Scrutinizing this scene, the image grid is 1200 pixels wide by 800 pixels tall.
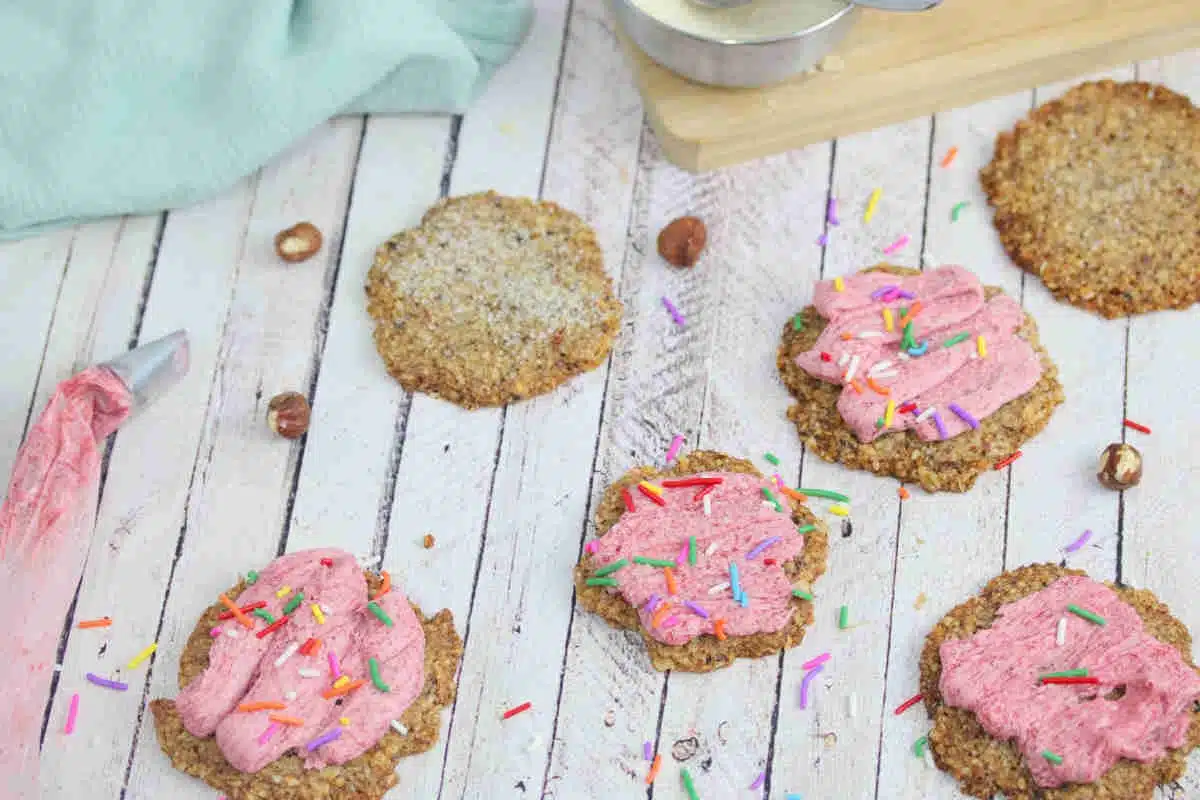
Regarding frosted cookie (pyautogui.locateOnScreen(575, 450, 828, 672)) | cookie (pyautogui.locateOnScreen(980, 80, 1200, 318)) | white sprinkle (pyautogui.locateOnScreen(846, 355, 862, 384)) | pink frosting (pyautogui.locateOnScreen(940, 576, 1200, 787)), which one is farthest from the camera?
cookie (pyautogui.locateOnScreen(980, 80, 1200, 318))

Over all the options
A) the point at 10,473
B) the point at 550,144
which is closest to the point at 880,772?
the point at 550,144

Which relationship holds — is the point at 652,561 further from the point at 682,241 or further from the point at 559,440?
the point at 682,241

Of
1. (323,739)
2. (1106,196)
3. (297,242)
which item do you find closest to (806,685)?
(323,739)

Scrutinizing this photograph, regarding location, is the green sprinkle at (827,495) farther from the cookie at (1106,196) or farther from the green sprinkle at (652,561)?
the cookie at (1106,196)

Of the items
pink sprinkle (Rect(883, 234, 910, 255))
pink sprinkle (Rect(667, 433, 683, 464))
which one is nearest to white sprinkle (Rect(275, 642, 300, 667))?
pink sprinkle (Rect(667, 433, 683, 464))

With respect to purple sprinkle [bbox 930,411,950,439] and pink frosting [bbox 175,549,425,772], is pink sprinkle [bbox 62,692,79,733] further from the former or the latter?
purple sprinkle [bbox 930,411,950,439]

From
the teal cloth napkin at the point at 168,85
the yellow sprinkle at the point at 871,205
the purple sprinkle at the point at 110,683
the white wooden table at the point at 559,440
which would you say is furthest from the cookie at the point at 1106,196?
the purple sprinkle at the point at 110,683

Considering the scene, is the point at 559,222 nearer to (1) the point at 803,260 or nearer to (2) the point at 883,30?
(1) the point at 803,260
